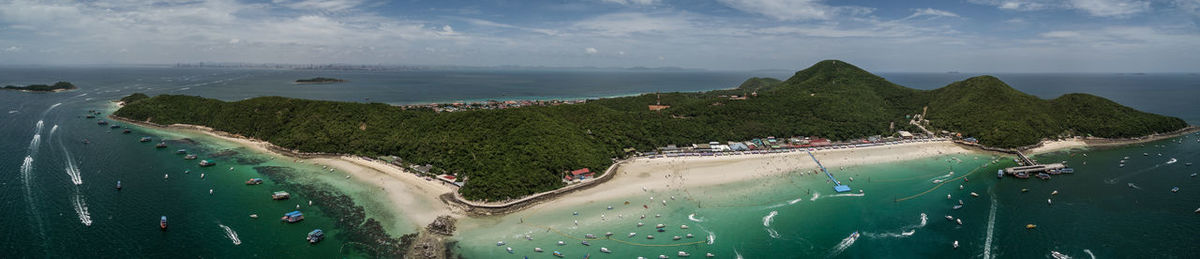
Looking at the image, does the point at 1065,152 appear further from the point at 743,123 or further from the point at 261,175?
the point at 261,175

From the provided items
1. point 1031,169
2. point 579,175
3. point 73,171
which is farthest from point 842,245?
point 73,171

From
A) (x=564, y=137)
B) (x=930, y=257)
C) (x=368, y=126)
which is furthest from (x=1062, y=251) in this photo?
(x=368, y=126)

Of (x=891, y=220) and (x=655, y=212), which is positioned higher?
(x=655, y=212)

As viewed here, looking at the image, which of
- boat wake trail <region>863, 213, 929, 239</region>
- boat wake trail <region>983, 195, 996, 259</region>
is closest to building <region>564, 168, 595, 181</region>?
boat wake trail <region>863, 213, 929, 239</region>

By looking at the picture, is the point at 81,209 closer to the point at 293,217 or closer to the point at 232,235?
the point at 232,235

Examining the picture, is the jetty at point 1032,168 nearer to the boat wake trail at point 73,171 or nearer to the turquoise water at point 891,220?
the turquoise water at point 891,220

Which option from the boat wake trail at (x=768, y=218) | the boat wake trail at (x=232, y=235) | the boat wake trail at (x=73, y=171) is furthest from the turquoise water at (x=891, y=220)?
the boat wake trail at (x=73, y=171)

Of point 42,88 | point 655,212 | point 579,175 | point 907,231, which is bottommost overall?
point 907,231
